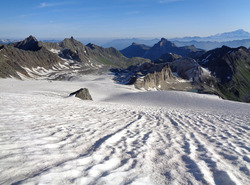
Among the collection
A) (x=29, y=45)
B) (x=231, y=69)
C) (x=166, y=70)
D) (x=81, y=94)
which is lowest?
(x=231, y=69)

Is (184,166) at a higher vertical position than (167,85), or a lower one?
higher

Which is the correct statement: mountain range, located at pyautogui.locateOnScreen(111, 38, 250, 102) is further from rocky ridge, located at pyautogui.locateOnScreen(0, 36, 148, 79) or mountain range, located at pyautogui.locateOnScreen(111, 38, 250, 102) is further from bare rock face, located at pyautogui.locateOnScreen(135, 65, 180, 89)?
rocky ridge, located at pyautogui.locateOnScreen(0, 36, 148, 79)

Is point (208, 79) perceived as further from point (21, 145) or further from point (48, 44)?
point (48, 44)

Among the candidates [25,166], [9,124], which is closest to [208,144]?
[25,166]

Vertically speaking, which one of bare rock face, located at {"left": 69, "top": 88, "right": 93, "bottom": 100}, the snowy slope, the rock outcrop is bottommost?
the rock outcrop

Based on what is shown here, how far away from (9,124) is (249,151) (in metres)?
8.84

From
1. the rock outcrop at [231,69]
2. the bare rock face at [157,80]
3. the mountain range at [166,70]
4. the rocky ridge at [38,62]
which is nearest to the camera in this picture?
the bare rock face at [157,80]

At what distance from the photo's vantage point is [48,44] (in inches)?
7244

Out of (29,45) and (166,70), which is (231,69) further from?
(29,45)

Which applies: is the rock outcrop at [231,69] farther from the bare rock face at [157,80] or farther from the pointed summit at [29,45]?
the pointed summit at [29,45]

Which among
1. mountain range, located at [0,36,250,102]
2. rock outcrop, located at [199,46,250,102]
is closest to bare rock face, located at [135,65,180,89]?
mountain range, located at [0,36,250,102]

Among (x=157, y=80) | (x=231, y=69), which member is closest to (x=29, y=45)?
(x=157, y=80)

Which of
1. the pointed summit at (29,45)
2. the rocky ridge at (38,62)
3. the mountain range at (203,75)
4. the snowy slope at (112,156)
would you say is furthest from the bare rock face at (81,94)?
the pointed summit at (29,45)

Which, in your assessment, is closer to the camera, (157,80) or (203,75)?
(157,80)
